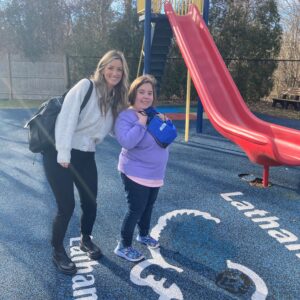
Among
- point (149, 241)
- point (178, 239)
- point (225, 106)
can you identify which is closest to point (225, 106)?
point (225, 106)

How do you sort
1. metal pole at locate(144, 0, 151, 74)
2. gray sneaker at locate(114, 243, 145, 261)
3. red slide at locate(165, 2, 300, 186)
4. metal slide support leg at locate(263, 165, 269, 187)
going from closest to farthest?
gray sneaker at locate(114, 243, 145, 261) → red slide at locate(165, 2, 300, 186) → metal slide support leg at locate(263, 165, 269, 187) → metal pole at locate(144, 0, 151, 74)

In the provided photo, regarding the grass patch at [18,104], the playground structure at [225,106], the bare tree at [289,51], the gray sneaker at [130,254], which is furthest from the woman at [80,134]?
the bare tree at [289,51]

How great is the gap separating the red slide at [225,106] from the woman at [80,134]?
7.68 feet

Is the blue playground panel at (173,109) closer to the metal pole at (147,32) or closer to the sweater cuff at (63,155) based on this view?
the metal pole at (147,32)

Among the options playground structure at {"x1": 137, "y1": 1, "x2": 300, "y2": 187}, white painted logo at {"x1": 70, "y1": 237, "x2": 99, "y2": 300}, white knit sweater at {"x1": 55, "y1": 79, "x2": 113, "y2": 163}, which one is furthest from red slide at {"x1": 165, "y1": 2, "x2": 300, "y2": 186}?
white painted logo at {"x1": 70, "y1": 237, "x2": 99, "y2": 300}

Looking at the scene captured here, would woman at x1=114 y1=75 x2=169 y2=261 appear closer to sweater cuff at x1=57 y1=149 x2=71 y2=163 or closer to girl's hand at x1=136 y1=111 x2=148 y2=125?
girl's hand at x1=136 y1=111 x2=148 y2=125

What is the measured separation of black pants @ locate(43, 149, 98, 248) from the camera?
2.48 m

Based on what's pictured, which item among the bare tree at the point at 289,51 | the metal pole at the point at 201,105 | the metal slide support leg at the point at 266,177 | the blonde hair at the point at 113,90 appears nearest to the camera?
the blonde hair at the point at 113,90

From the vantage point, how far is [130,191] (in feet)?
8.75

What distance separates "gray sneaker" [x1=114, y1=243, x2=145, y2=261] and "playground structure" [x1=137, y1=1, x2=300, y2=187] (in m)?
2.16

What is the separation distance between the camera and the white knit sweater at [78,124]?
2338 mm

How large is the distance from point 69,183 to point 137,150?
0.56 m

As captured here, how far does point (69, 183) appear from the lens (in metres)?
2.53

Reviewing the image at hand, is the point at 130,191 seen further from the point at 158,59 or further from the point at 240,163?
the point at 158,59
